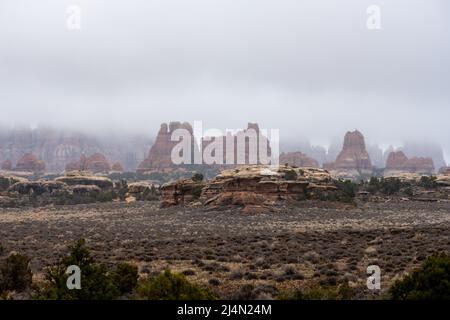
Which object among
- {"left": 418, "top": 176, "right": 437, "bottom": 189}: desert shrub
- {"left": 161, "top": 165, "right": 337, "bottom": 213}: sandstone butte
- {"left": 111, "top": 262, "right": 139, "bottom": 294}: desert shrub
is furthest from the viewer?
{"left": 418, "top": 176, "right": 437, "bottom": 189}: desert shrub

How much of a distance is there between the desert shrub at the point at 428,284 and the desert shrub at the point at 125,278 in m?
7.33

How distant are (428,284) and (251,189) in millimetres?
48141

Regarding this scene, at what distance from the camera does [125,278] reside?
1282 cm

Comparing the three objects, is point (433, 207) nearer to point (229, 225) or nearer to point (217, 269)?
point (229, 225)

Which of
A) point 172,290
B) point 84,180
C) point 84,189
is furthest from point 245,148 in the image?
point 172,290

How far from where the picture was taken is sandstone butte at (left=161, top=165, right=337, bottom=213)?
52.8 metres

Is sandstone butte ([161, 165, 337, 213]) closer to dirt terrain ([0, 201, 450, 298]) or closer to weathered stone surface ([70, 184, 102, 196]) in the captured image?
dirt terrain ([0, 201, 450, 298])

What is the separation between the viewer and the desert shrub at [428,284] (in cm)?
909

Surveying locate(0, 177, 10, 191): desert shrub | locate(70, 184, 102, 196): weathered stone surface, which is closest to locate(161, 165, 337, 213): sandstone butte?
locate(70, 184, 102, 196): weathered stone surface

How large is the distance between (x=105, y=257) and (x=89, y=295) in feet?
33.9

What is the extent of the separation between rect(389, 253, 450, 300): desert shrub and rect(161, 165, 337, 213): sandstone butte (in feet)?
129

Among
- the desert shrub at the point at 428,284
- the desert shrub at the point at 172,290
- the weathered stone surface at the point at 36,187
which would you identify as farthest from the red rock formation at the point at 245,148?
the desert shrub at the point at 172,290

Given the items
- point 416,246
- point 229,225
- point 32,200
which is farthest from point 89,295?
point 32,200

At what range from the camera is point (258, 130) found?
198750mm
